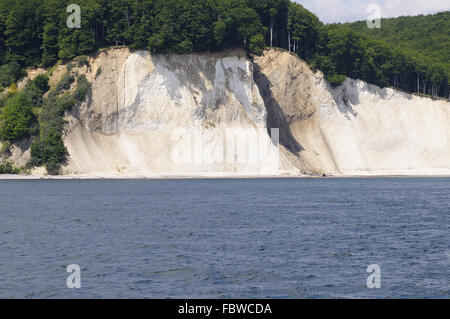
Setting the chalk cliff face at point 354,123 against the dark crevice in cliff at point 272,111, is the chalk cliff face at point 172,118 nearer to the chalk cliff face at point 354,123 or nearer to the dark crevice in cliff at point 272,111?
the dark crevice in cliff at point 272,111

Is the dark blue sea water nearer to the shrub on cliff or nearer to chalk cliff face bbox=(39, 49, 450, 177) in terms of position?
the shrub on cliff

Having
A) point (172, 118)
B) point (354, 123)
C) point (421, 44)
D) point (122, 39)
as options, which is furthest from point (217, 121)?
point (421, 44)

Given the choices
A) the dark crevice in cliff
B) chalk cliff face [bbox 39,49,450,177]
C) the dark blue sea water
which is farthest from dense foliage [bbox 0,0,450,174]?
the dark blue sea water

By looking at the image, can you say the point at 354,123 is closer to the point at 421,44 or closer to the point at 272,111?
the point at 272,111

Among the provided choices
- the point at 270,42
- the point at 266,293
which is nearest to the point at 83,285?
the point at 266,293

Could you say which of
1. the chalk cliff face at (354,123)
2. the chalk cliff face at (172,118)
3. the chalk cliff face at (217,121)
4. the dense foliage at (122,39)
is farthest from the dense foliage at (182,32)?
the chalk cliff face at (354,123)

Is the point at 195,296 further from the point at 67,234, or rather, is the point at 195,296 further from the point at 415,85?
the point at 415,85
